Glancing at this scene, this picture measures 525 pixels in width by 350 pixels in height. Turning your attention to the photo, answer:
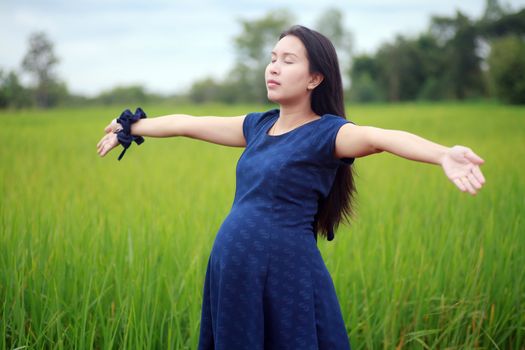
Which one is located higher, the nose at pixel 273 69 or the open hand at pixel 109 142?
the nose at pixel 273 69

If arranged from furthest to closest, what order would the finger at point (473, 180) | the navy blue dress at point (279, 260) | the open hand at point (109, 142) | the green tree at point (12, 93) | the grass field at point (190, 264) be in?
the green tree at point (12, 93), the grass field at point (190, 264), the open hand at point (109, 142), the navy blue dress at point (279, 260), the finger at point (473, 180)

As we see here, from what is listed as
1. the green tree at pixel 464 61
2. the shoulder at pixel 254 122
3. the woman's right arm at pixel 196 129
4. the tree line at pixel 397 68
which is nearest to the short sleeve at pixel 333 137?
the shoulder at pixel 254 122

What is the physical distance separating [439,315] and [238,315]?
1.18m

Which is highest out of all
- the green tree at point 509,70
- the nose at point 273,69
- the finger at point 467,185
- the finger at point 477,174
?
the green tree at point 509,70

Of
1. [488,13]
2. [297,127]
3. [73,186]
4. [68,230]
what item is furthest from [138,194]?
[488,13]

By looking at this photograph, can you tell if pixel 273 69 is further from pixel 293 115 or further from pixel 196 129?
pixel 196 129

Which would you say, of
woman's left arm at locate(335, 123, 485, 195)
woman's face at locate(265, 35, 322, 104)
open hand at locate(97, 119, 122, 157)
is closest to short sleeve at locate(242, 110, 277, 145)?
woman's face at locate(265, 35, 322, 104)

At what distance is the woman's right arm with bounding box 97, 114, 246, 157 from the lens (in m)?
1.70

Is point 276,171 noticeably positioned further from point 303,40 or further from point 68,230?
point 68,230

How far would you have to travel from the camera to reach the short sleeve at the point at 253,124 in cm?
162

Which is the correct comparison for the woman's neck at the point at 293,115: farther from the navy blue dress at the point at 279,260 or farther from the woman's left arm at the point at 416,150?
the woman's left arm at the point at 416,150

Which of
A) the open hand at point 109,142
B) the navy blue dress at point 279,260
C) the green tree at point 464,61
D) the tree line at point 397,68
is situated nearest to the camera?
→ the navy blue dress at point 279,260

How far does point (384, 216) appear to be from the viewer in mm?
3359

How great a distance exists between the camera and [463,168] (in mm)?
1146
